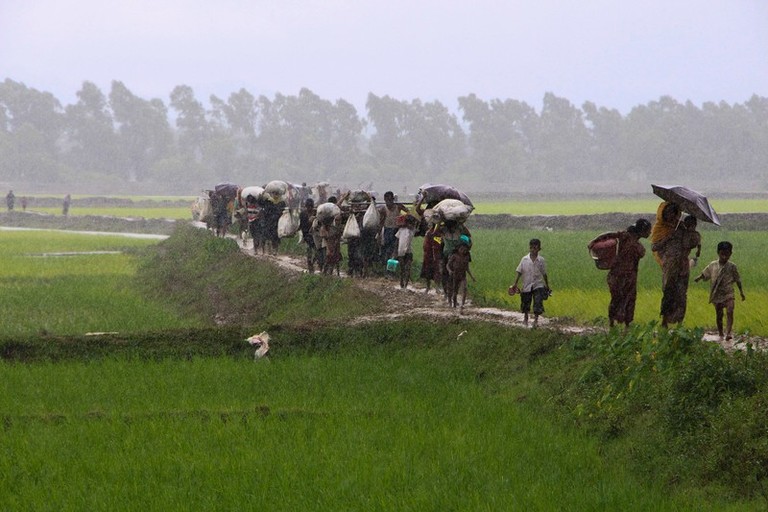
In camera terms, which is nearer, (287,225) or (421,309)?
(421,309)

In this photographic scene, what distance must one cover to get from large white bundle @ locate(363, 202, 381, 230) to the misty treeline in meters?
62.5

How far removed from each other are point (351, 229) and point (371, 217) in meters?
0.33

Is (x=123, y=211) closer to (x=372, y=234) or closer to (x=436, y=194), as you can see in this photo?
(x=372, y=234)

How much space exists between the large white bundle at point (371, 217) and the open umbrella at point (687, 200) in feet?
20.4

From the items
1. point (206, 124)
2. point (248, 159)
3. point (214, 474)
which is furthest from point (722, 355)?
point (206, 124)

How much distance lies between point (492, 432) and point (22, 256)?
67.0 feet

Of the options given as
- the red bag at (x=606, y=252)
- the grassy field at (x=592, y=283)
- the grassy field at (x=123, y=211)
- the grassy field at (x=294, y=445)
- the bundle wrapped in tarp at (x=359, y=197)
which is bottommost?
the grassy field at (x=123, y=211)

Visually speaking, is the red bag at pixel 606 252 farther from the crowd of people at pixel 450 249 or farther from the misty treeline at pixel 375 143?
the misty treeline at pixel 375 143

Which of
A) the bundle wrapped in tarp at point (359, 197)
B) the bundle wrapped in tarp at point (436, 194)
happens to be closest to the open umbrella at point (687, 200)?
the bundle wrapped in tarp at point (436, 194)

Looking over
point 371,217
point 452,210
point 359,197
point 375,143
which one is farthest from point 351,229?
point 375,143

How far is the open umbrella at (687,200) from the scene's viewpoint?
953 centimetres

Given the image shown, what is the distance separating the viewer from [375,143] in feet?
293

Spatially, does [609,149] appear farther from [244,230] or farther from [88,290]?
[88,290]

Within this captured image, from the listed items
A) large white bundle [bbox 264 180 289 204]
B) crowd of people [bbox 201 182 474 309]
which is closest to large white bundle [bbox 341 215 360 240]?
crowd of people [bbox 201 182 474 309]
